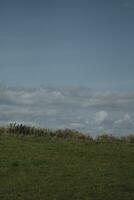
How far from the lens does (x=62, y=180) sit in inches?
763

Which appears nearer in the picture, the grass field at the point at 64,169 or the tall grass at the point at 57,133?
the grass field at the point at 64,169

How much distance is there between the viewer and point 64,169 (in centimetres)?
2169

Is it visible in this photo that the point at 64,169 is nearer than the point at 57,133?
Yes

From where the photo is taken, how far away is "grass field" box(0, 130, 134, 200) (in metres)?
17.3

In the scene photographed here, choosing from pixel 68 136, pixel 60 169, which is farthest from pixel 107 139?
pixel 60 169

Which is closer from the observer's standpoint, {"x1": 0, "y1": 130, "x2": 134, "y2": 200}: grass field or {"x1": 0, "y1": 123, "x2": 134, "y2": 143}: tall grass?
{"x1": 0, "y1": 130, "x2": 134, "y2": 200}: grass field

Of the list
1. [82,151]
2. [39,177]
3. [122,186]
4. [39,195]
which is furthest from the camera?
[82,151]

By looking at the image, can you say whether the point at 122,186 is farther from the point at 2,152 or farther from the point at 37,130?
the point at 37,130

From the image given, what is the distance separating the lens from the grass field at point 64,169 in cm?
1730

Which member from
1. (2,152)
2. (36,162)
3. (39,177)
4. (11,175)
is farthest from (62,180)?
(2,152)

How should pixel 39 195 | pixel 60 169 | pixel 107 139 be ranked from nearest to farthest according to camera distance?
pixel 39 195 → pixel 60 169 → pixel 107 139

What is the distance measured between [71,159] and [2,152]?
373 centimetres

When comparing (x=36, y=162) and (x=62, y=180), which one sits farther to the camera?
(x=36, y=162)

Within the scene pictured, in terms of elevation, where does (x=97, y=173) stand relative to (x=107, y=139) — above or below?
below
